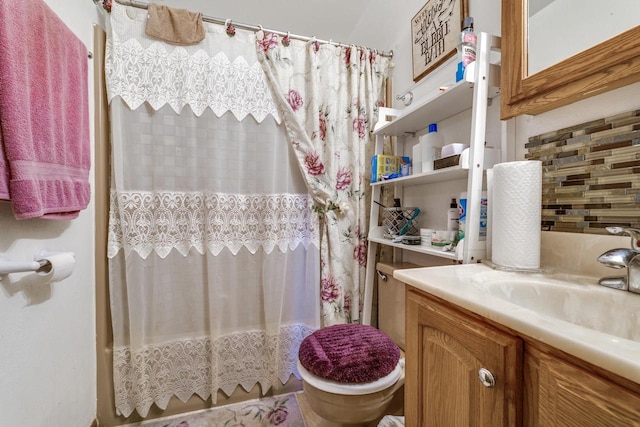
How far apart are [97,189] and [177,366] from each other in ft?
3.17

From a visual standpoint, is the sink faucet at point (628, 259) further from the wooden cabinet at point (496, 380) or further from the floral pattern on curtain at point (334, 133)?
the floral pattern on curtain at point (334, 133)

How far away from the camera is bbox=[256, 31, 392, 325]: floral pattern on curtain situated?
1.49 meters

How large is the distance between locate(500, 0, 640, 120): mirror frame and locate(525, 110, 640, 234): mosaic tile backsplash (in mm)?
97

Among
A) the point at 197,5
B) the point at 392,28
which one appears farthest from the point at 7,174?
the point at 392,28

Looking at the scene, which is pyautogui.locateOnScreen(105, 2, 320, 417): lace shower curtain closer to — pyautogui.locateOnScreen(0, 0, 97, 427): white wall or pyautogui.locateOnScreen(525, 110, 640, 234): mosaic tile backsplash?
pyautogui.locateOnScreen(0, 0, 97, 427): white wall

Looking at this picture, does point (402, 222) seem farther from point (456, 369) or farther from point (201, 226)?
point (201, 226)

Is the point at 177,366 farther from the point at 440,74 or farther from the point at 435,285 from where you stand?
the point at 440,74

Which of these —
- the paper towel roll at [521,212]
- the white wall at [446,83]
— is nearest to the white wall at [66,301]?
the white wall at [446,83]

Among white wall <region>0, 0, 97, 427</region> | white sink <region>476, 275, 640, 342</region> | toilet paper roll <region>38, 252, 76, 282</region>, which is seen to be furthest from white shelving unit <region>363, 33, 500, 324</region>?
white wall <region>0, 0, 97, 427</region>

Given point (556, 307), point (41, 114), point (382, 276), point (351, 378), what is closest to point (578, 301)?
point (556, 307)

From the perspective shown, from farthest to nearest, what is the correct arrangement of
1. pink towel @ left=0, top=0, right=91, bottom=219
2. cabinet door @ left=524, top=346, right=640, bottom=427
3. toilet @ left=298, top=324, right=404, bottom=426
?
toilet @ left=298, top=324, right=404, bottom=426
pink towel @ left=0, top=0, right=91, bottom=219
cabinet door @ left=524, top=346, right=640, bottom=427

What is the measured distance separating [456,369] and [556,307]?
307 millimetres

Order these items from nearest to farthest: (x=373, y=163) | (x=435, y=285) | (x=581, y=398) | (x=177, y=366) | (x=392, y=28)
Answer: (x=581, y=398)
(x=435, y=285)
(x=177, y=366)
(x=373, y=163)
(x=392, y=28)

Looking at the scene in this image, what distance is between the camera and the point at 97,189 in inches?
50.8
